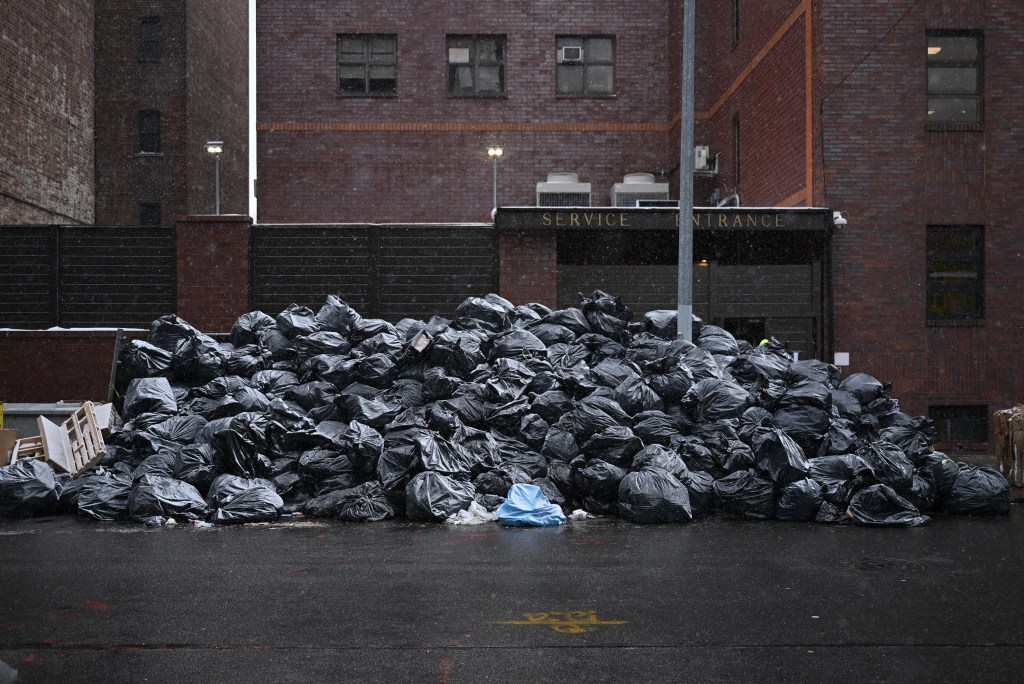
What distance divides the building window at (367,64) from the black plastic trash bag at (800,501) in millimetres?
14941

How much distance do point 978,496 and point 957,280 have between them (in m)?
6.59

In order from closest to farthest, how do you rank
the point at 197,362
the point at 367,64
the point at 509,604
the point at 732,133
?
the point at 509,604, the point at 197,362, the point at 732,133, the point at 367,64

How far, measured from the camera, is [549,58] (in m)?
21.0

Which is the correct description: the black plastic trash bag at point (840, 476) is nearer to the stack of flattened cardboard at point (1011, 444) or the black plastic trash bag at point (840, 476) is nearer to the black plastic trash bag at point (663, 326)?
the stack of flattened cardboard at point (1011, 444)

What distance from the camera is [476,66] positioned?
68.8 ft

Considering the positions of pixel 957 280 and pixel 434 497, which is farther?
pixel 957 280

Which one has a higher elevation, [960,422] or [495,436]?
[495,436]

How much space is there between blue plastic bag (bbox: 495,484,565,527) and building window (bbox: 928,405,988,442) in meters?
8.41

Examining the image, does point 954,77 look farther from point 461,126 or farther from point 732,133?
point 461,126

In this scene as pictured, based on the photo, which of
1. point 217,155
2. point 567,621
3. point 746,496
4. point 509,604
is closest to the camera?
Answer: point 567,621

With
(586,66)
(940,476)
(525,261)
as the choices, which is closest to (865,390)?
(940,476)

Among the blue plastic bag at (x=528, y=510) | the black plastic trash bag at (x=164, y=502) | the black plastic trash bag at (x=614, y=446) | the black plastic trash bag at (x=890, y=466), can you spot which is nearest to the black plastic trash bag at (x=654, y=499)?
the black plastic trash bag at (x=614, y=446)

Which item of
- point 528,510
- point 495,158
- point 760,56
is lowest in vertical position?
point 528,510

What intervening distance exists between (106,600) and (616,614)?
3100 mm
